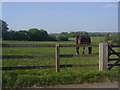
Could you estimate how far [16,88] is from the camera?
7.13 meters

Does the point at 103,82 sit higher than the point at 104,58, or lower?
lower

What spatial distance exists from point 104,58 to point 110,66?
669 millimetres

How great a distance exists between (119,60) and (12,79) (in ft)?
17.6

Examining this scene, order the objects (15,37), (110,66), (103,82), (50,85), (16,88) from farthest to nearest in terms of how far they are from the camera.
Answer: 1. (15,37)
2. (110,66)
3. (103,82)
4. (50,85)
5. (16,88)

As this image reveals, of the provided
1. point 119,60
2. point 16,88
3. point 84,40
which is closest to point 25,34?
point 84,40

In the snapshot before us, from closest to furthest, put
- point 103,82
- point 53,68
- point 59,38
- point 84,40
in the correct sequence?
point 103,82 < point 53,68 < point 84,40 < point 59,38

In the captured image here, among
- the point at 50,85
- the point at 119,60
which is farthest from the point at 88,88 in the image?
the point at 119,60

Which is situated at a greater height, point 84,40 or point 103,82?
point 84,40

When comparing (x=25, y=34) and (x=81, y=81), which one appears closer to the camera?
(x=81, y=81)

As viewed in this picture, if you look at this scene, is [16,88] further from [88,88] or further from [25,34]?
[25,34]

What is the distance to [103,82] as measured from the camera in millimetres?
8336

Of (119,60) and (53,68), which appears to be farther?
(119,60)

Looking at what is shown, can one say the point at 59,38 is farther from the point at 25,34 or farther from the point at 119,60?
the point at 119,60

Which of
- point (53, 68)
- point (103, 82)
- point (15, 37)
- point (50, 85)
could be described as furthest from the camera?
point (15, 37)
